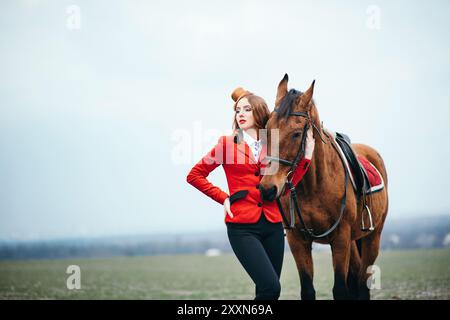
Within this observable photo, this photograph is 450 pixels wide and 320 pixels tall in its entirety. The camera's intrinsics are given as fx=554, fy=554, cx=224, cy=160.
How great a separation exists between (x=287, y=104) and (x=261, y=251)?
1274 mm

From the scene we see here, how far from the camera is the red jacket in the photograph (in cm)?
453

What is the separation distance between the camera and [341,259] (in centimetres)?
540

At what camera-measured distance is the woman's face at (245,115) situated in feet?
15.4

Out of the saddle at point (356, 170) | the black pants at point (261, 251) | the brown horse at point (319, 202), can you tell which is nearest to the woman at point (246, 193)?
the black pants at point (261, 251)

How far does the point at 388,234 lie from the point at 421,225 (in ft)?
15.2

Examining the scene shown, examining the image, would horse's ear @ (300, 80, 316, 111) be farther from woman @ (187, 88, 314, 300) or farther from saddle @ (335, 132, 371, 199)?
saddle @ (335, 132, 371, 199)

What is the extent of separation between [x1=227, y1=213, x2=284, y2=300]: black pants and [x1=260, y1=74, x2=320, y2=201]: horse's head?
318 millimetres

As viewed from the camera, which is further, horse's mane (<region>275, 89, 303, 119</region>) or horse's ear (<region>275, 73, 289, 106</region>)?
horse's ear (<region>275, 73, 289, 106</region>)

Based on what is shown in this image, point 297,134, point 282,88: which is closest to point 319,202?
point 297,134

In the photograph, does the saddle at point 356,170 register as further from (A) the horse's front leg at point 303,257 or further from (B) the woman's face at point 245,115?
(B) the woman's face at point 245,115

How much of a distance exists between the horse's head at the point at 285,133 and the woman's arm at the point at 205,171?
1.28ft

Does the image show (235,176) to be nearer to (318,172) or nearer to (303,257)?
(318,172)

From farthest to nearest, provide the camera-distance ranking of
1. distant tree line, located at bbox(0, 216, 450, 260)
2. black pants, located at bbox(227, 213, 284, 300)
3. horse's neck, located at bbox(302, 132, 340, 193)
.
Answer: distant tree line, located at bbox(0, 216, 450, 260), horse's neck, located at bbox(302, 132, 340, 193), black pants, located at bbox(227, 213, 284, 300)

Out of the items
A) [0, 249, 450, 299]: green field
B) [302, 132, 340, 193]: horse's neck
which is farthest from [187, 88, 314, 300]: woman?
[0, 249, 450, 299]: green field
